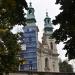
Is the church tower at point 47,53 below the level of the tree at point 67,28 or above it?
above

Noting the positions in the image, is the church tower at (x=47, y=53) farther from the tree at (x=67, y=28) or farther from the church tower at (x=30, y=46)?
the tree at (x=67, y=28)

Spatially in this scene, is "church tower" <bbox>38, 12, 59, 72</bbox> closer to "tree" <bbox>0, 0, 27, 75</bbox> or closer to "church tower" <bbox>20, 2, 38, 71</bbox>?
"church tower" <bbox>20, 2, 38, 71</bbox>

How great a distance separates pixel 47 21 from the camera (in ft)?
249

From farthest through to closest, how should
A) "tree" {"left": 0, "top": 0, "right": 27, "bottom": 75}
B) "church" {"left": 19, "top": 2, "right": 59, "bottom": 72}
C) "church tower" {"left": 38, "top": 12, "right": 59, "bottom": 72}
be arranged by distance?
"church tower" {"left": 38, "top": 12, "right": 59, "bottom": 72} → "church" {"left": 19, "top": 2, "right": 59, "bottom": 72} → "tree" {"left": 0, "top": 0, "right": 27, "bottom": 75}

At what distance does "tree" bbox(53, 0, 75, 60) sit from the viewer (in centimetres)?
1472

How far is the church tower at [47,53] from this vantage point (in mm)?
71438

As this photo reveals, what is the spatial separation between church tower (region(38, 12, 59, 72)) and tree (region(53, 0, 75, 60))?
5432 cm

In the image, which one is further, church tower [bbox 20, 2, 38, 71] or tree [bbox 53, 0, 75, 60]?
church tower [bbox 20, 2, 38, 71]

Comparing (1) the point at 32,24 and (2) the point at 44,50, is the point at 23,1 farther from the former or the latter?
(2) the point at 44,50

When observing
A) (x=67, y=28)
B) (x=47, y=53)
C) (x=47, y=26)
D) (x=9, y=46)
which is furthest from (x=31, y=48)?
(x=67, y=28)

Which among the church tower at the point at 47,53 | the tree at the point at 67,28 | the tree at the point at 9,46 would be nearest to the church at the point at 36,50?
the church tower at the point at 47,53

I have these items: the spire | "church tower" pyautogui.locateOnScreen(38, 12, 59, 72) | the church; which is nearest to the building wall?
the church

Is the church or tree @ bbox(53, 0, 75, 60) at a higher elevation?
the church

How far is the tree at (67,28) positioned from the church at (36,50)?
4089cm
